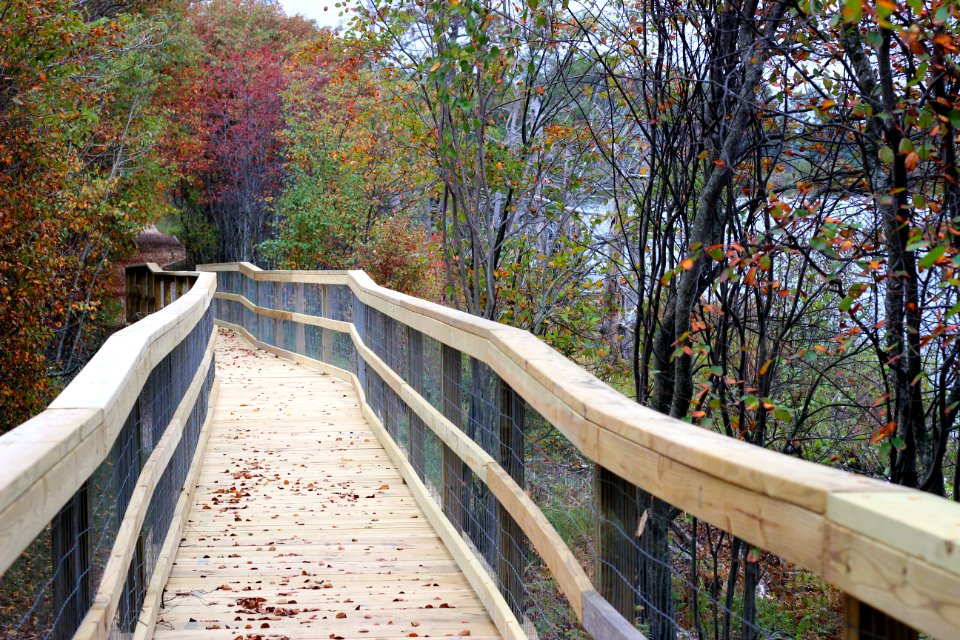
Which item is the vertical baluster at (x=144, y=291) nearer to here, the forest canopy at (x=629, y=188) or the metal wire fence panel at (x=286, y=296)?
the forest canopy at (x=629, y=188)

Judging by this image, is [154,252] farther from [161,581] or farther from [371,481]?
[161,581]

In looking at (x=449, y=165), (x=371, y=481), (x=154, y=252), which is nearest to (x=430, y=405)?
(x=371, y=481)

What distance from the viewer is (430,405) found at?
6000 millimetres

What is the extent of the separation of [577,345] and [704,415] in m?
5.39

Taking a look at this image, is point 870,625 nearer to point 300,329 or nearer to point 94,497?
point 94,497

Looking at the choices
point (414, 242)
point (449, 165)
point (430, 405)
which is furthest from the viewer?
point (414, 242)

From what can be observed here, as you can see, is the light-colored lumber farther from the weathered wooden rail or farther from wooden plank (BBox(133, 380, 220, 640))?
wooden plank (BBox(133, 380, 220, 640))

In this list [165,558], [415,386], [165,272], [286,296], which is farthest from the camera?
[165,272]

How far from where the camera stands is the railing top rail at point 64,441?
1.88 meters

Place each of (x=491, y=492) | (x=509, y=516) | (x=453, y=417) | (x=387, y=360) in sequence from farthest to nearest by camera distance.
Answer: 1. (x=387, y=360)
2. (x=453, y=417)
3. (x=491, y=492)
4. (x=509, y=516)

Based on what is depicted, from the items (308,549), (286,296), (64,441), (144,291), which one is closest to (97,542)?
(64,441)

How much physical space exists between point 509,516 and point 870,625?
275 cm

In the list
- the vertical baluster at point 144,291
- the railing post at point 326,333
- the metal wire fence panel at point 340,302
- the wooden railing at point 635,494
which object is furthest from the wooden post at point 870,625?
the vertical baluster at point 144,291

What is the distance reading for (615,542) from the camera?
9.17ft
